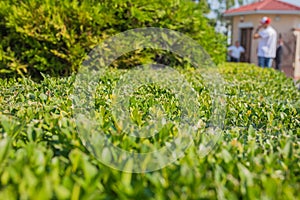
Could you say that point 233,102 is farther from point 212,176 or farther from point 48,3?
point 48,3

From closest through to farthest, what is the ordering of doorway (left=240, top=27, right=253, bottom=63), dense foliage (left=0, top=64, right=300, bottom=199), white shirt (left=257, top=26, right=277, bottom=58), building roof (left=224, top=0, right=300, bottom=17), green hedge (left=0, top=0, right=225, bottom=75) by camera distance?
dense foliage (left=0, top=64, right=300, bottom=199) < green hedge (left=0, top=0, right=225, bottom=75) < white shirt (left=257, top=26, right=277, bottom=58) < building roof (left=224, top=0, right=300, bottom=17) < doorway (left=240, top=27, right=253, bottom=63)

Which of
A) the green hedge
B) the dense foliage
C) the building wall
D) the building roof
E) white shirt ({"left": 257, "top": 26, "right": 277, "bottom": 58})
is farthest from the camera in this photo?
the building roof

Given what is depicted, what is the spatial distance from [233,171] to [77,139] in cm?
71

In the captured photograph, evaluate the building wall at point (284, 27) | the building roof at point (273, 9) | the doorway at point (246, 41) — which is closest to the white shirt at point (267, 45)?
the building wall at point (284, 27)

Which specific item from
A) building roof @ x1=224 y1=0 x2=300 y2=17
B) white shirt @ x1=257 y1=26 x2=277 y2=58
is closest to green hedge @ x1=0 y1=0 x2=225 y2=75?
white shirt @ x1=257 y1=26 x2=277 y2=58

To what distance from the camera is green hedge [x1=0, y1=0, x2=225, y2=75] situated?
6504 millimetres

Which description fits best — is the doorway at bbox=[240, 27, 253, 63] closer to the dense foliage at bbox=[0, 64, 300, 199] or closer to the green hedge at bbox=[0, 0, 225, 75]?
the green hedge at bbox=[0, 0, 225, 75]

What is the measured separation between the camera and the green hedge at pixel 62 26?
256 inches

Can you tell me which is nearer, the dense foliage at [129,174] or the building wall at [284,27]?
the dense foliage at [129,174]

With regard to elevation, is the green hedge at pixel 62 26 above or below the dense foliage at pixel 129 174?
above

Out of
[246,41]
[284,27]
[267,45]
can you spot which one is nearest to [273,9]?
[284,27]

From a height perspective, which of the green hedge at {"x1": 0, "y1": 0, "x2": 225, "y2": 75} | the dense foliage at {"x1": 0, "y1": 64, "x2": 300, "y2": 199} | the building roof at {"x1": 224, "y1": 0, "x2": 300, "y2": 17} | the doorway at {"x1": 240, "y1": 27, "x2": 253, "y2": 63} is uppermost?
the building roof at {"x1": 224, "y1": 0, "x2": 300, "y2": 17}

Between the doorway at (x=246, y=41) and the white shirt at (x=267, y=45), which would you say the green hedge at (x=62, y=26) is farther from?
the doorway at (x=246, y=41)

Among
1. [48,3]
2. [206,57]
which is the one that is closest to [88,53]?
[48,3]
